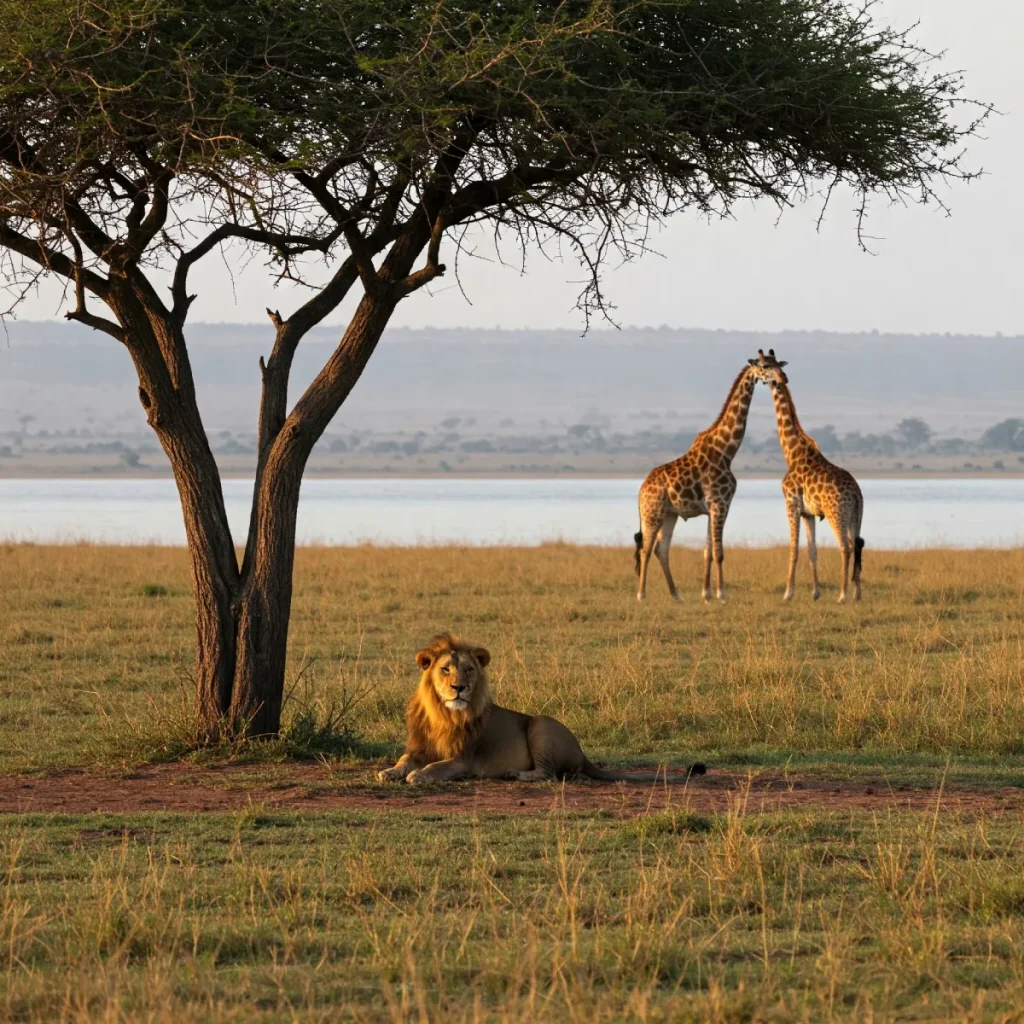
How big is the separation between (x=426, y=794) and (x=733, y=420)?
503 inches

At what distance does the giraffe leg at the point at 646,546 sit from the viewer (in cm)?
2016

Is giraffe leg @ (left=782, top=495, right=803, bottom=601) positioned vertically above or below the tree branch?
below

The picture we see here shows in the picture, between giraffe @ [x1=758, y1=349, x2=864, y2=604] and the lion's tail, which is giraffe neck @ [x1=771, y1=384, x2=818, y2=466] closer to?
giraffe @ [x1=758, y1=349, x2=864, y2=604]

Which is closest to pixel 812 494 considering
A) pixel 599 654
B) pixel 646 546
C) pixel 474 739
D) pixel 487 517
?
pixel 646 546

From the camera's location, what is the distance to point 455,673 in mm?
8820

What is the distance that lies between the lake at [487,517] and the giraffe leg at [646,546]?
10.6 m

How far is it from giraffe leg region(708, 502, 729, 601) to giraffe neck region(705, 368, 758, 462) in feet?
2.31

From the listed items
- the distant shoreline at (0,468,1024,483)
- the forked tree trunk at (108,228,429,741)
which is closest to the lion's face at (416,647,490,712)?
the forked tree trunk at (108,228,429,741)

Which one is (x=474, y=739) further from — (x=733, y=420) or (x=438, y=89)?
(x=733, y=420)

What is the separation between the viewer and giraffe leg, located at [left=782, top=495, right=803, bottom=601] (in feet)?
65.1

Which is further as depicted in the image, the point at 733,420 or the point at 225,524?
the point at 733,420

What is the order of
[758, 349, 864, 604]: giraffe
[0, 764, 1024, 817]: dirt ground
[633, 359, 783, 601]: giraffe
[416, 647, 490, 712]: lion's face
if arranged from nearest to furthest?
[0, 764, 1024, 817]: dirt ground, [416, 647, 490, 712]: lion's face, [758, 349, 864, 604]: giraffe, [633, 359, 783, 601]: giraffe

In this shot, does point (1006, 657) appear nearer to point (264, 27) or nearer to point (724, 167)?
point (724, 167)

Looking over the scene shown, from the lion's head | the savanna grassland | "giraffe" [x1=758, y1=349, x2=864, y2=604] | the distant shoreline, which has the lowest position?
the savanna grassland
